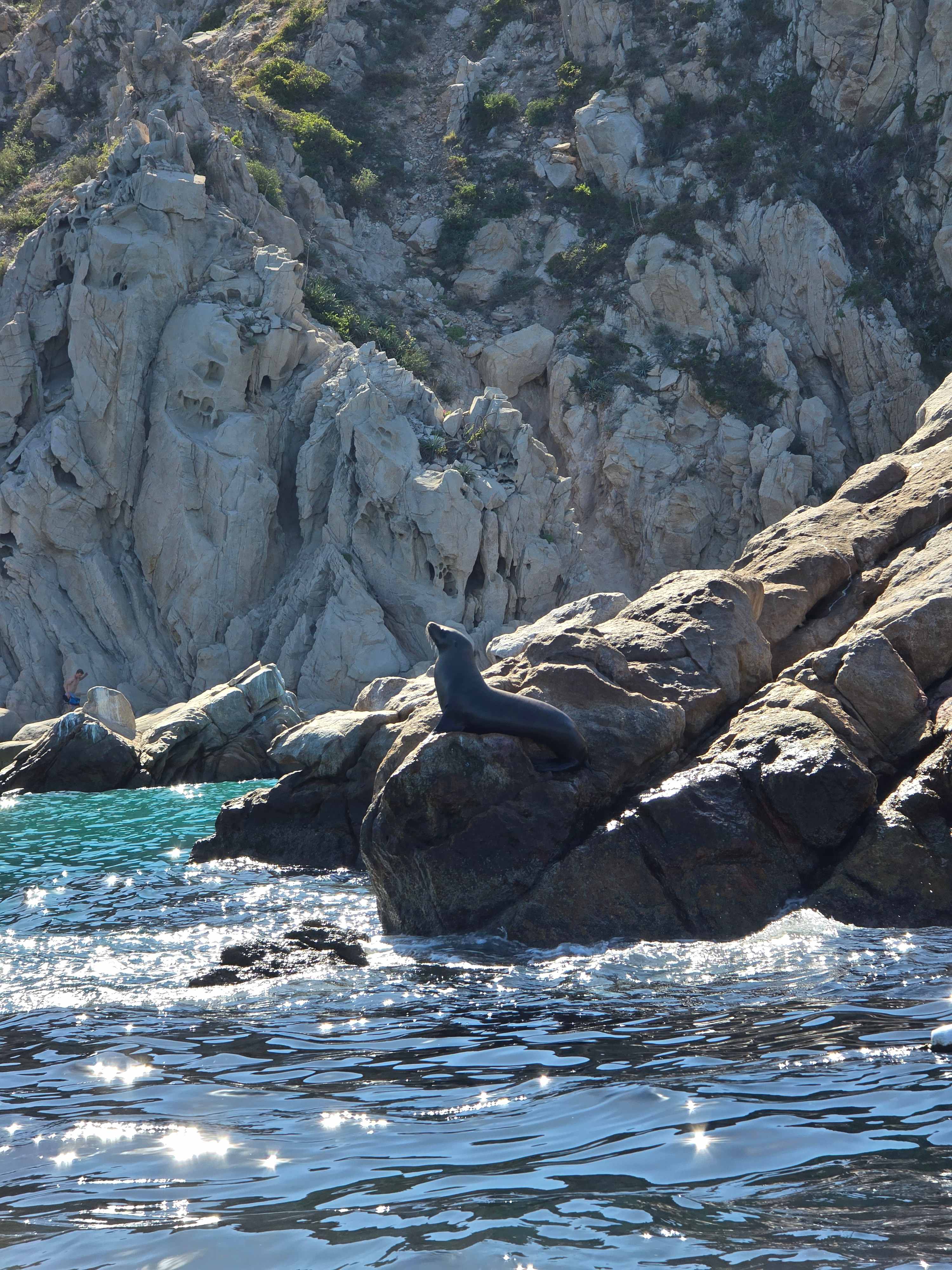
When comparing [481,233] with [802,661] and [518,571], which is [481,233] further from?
[802,661]

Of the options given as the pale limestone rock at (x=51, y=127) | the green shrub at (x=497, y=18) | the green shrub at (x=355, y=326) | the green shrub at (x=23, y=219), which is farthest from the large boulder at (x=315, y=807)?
the green shrub at (x=497, y=18)

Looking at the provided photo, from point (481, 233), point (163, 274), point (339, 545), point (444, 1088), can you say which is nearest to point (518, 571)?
point (339, 545)

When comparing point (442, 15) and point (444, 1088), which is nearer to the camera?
point (444, 1088)

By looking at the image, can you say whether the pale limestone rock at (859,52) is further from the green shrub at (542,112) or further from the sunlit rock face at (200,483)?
the sunlit rock face at (200,483)

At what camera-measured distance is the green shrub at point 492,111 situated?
50000 millimetres

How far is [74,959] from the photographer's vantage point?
920 centimetres

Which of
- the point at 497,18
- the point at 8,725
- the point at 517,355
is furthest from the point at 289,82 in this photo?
the point at 8,725

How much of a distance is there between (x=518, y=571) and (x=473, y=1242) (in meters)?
31.2

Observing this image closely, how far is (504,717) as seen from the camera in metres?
9.36

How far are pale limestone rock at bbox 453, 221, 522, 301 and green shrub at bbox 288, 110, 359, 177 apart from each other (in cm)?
724

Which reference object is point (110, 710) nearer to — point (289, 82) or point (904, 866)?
point (904, 866)

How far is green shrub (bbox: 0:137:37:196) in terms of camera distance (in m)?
47.7

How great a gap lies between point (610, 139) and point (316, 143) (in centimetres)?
1249

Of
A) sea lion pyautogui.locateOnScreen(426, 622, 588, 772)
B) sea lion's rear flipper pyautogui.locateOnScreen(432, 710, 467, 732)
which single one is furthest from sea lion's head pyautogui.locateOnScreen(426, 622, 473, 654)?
sea lion's rear flipper pyautogui.locateOnScreen(432, 710, 467, 732)
